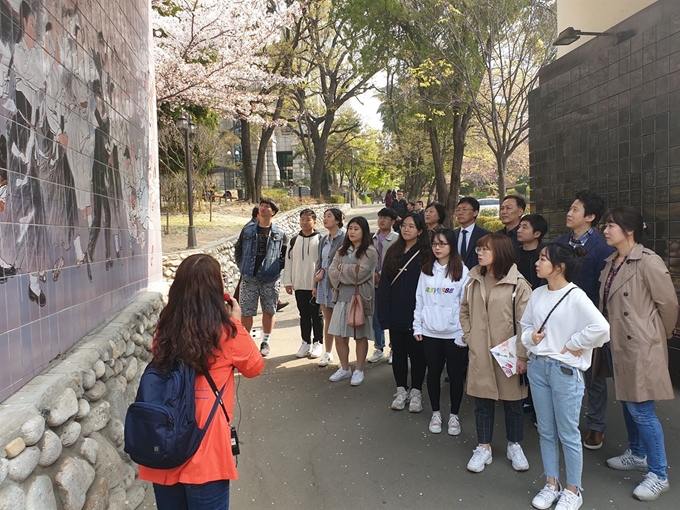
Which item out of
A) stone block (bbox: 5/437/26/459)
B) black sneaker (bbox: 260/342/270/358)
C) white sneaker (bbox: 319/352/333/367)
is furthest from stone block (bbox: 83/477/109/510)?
black sneaker (bbox: 260/342/270/358)

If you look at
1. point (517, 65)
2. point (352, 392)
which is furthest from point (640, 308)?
point (517, 65)

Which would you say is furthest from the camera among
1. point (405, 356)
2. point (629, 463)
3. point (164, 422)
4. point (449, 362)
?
point (405, 356)

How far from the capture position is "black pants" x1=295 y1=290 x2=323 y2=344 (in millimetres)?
6203

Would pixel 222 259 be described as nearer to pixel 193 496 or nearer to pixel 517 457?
pixel 517 457

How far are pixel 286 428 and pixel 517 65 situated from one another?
1056cm

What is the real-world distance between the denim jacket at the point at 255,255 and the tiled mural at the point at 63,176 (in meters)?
1.24

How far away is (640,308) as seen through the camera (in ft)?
10.6

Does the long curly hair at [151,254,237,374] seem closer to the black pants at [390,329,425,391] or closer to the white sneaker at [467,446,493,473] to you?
the white sneaker at [467,446,493,473]

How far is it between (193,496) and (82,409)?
107 centimetres

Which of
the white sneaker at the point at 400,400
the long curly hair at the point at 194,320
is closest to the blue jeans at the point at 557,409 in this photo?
the white sneaker at the point at 400,400

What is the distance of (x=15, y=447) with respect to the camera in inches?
82.9

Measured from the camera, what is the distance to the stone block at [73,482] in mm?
2418

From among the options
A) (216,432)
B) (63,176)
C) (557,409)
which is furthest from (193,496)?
(63,176)

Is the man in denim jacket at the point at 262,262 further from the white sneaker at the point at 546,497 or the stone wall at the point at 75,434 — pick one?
the white sneaker at the point at 546,497
